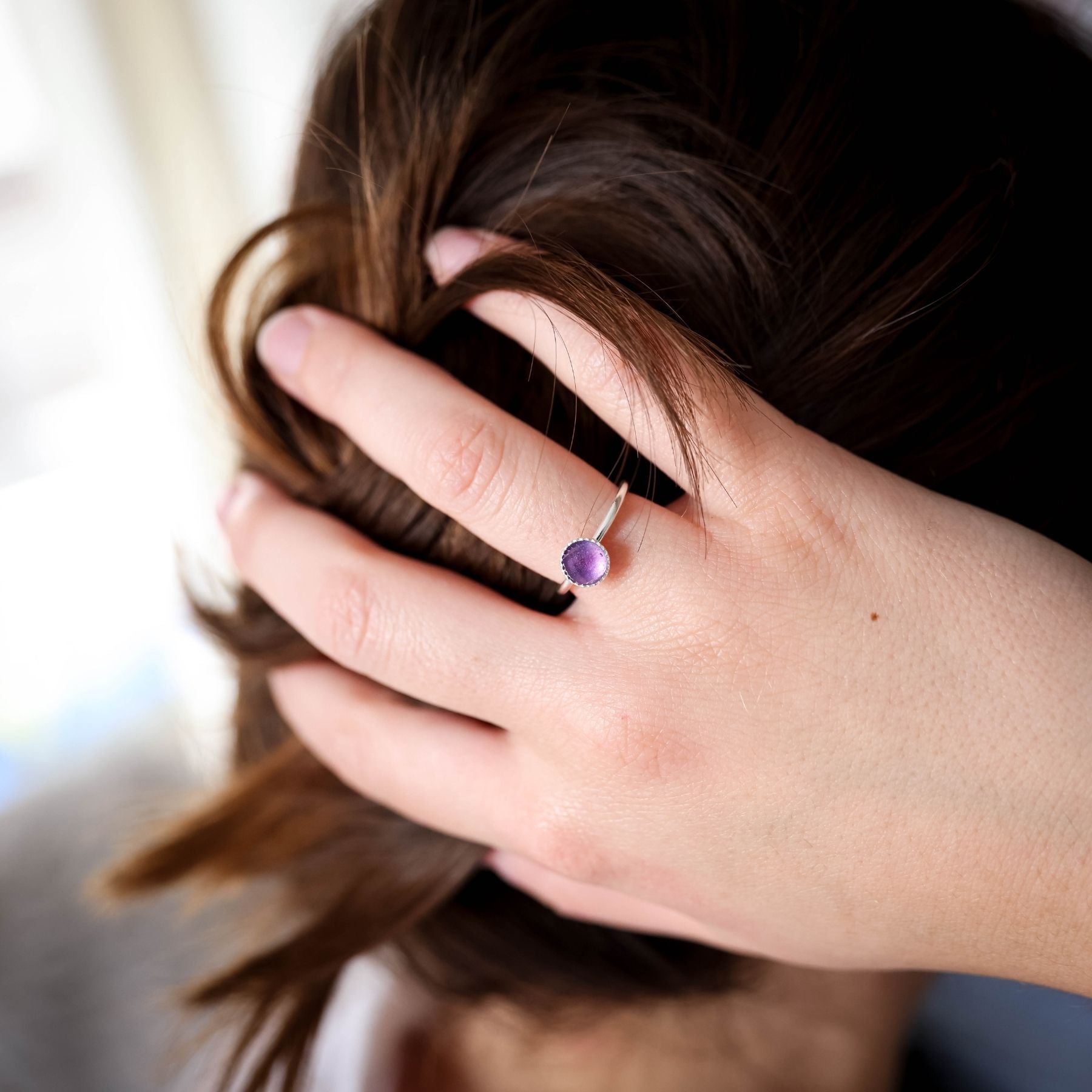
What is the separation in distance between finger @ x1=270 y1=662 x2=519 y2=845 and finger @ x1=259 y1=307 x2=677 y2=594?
0.16 metres

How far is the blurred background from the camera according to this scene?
1601 mm

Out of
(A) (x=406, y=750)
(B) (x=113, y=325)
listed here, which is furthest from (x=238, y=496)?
(B) (x=113, y=325)

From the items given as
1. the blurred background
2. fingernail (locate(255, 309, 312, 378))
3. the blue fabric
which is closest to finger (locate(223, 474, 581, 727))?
fingernail (locate(255, 309, 312, 378))

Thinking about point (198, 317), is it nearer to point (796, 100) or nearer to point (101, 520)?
point (796, 100)

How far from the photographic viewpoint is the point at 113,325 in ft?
5.82

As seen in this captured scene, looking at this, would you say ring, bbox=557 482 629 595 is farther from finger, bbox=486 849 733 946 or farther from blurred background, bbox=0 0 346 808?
blurred background, bbox=0 0 346 808

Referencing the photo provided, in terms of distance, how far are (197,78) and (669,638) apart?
1.84 meters

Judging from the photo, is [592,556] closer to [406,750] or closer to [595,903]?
[406,750]

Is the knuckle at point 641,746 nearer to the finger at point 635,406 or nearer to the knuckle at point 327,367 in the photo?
the finger at point 635,406

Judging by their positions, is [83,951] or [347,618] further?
[83,951]

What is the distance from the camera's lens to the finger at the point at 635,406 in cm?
53

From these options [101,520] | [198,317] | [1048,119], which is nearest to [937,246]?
[1048,119]

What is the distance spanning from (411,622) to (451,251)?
0.85 ft

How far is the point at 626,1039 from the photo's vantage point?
0.97 meters
